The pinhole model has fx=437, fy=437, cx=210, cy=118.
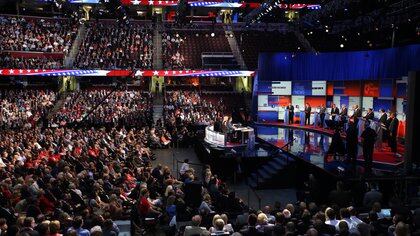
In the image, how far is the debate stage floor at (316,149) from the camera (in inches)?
474

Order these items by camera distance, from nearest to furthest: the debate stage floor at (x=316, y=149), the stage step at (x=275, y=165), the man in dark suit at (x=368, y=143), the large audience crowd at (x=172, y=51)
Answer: the man in dark suit at (x=368, y=143) < the debate stage floor at (x=316, y=149) < the stage step at (x=275, y=165) < the large audience crowd at (x=172, y=51)

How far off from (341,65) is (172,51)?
42.1ft

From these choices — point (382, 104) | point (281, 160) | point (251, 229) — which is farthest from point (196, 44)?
point (251, 229)

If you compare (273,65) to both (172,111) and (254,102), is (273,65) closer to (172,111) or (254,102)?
(254,102)

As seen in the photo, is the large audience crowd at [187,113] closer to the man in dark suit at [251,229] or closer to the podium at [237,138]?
the podium at [237,138]

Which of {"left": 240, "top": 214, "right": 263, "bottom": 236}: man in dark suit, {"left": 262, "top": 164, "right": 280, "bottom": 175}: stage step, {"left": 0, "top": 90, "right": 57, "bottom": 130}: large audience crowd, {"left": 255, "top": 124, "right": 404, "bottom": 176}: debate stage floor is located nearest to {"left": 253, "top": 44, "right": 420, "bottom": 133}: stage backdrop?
{"left": 255, "top": 124, "right": 404, "bottom": 176}: debate stage floor

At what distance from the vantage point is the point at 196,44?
3084 cm

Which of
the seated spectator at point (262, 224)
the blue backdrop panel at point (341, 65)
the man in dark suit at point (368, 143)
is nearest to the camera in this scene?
the seated spectator at point (262, 224)

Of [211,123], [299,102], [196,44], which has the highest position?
[196,44]

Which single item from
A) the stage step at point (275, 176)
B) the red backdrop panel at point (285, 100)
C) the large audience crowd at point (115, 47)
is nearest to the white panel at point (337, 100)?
the red backdrop panel at point (285, 100)

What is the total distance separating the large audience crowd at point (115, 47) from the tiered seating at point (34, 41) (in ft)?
4.34

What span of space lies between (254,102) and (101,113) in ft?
26.6

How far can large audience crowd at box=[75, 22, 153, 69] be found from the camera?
27.0 meters

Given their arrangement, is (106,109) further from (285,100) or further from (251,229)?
(251,229)
